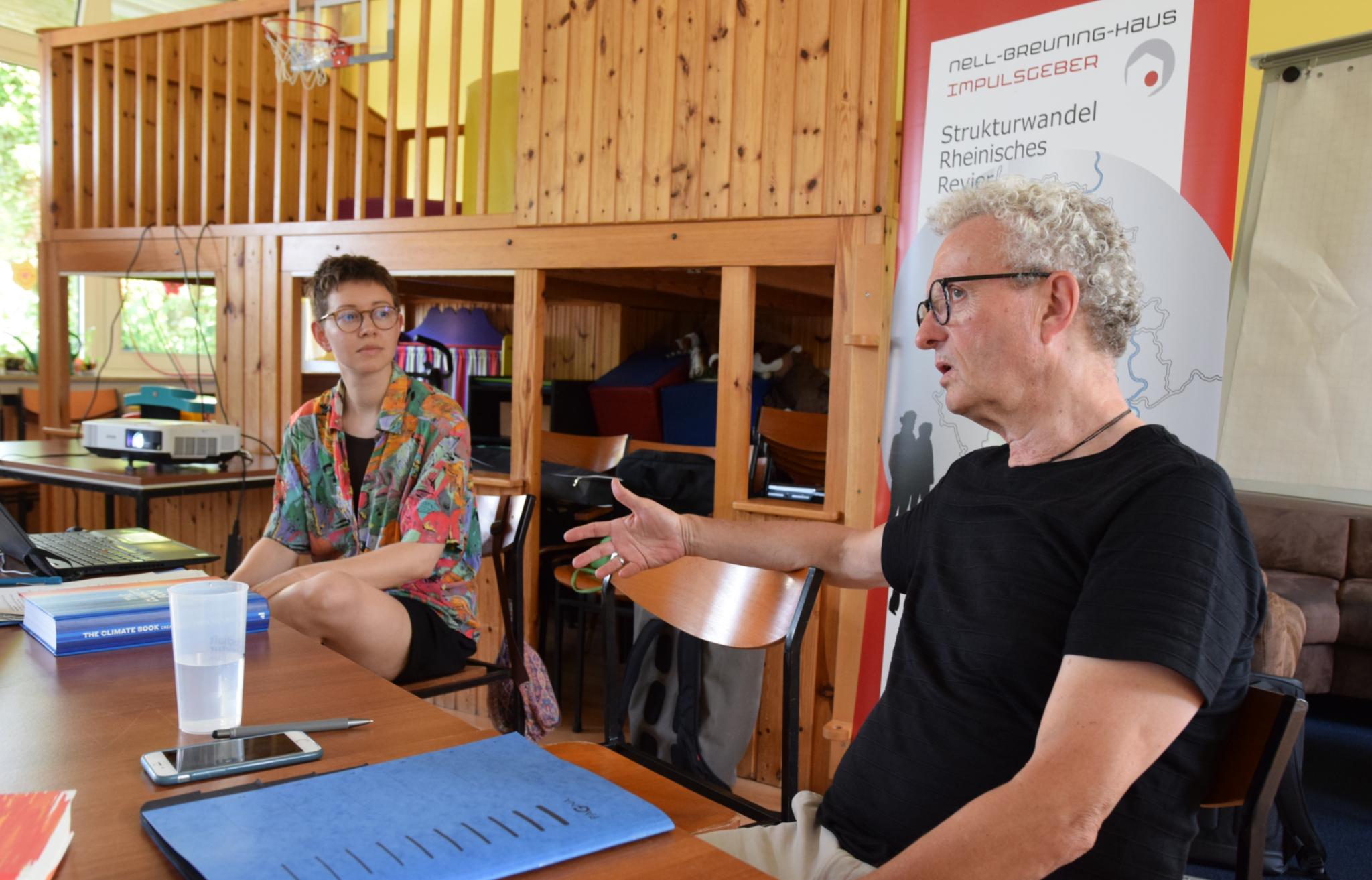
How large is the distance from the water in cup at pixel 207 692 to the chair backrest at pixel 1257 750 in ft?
3.50

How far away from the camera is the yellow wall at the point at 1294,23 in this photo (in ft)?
13.5

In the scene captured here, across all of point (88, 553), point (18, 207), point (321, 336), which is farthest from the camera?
point (18, 207)

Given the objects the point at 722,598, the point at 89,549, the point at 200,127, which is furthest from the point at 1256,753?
the point at 200,127

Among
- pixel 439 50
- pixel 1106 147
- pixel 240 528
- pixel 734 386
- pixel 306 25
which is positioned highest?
pixel 439 50

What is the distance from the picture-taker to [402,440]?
2.30 metres

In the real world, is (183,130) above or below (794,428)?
above

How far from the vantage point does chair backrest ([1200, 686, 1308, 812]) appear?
1.09m

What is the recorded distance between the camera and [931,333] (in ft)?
4.49

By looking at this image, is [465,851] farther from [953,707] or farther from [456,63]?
[456,63]

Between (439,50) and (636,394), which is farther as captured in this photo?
(439,50)

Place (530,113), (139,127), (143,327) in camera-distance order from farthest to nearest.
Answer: (143,327)
(139,127)
(530,113)

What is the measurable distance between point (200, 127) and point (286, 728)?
5.13 m

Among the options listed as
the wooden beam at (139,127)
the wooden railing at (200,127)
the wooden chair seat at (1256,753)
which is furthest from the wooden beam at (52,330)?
the wooden chair seat at (1256,753)

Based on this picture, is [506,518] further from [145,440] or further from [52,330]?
[52,330]
